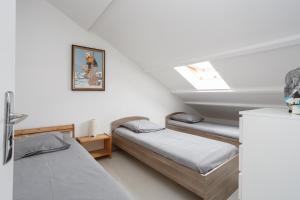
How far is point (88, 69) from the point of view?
2.79m

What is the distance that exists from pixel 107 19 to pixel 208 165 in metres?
2.40

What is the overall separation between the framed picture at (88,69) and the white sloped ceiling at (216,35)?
0.38 metres

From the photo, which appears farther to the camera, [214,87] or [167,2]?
[214,87]

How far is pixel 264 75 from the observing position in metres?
2.12

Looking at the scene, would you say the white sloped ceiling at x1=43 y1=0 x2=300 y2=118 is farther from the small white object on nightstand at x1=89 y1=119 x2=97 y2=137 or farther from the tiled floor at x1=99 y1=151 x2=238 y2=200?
the tiled floor at x1=99 y1=151 x2=238 y2=200

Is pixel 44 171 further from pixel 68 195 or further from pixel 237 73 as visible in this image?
pixel 237 73

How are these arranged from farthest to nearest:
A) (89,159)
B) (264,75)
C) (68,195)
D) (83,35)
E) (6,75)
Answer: (83,35) < (264,75) < (89,159) < (68,195) < (6,75)

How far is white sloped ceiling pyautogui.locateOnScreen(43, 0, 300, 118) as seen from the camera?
1.55m

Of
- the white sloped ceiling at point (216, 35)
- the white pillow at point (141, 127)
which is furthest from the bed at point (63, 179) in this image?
the white sloped ceiling at point (216, 35)

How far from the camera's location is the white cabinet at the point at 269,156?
3.52 feet

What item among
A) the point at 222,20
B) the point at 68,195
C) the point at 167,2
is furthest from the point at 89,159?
the point at 222,20

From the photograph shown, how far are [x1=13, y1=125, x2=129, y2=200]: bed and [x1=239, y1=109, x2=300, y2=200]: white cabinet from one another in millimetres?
1000

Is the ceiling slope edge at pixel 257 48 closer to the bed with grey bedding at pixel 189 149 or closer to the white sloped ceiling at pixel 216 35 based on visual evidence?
the white sloped ceiling at pixel 216 35

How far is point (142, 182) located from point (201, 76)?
232 centimetres
